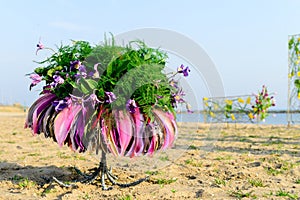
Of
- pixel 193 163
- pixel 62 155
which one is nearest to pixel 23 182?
pixel 62 155

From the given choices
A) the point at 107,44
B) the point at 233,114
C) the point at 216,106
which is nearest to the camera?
the point at 107,44

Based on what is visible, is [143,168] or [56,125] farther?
[143,168]

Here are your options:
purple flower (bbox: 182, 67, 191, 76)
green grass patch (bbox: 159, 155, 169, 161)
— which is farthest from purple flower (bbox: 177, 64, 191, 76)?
green grass patch (bbox: 159, 155, 169, 161)

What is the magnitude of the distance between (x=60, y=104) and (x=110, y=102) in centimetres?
45

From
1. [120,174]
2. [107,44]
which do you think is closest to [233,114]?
[120,174]

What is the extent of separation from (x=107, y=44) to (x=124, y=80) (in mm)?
475

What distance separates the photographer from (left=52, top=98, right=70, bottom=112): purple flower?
2.96 meters

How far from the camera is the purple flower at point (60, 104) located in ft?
9.71

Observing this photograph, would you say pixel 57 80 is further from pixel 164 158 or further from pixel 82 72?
pixel 164 158


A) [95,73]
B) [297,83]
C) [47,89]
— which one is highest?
[297,83]

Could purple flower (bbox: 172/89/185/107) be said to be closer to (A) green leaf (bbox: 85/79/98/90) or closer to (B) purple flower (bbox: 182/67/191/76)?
(B) purple flower (bbox: 182/67/191/76)

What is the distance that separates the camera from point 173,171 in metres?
4.49

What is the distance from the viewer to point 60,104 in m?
2.99

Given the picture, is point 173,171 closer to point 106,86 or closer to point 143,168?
point 143,168
